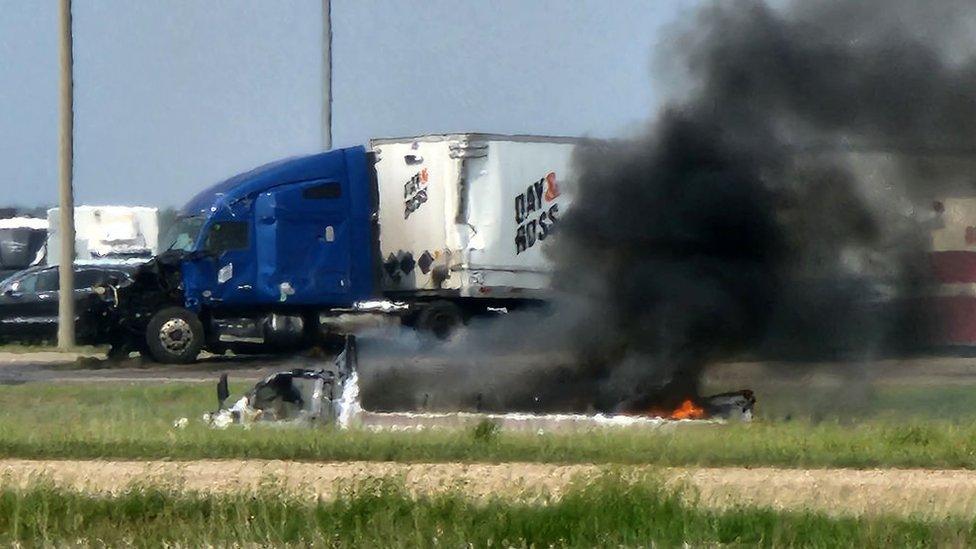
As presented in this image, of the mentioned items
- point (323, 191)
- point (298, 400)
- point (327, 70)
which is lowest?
point (298, 400)

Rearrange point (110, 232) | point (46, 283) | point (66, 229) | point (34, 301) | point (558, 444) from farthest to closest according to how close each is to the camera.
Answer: point (110, 232)
point (46, 283)
point (34, 301)
point (66, 229)
point (558, 444)

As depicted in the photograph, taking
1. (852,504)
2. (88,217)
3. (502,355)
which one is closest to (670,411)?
(502,355)

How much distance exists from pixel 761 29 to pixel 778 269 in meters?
2.39

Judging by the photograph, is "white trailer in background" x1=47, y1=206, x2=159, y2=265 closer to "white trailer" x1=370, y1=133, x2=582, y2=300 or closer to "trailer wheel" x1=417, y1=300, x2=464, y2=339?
"white trailer" x1=370, y1=133, x2=582, y2=300

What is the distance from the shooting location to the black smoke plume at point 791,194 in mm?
16406

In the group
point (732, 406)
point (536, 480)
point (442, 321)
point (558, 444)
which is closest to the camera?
point (536, 480)

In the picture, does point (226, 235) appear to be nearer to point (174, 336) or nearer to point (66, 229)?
point (174, 336)

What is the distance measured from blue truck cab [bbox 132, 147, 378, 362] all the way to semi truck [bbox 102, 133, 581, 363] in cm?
2

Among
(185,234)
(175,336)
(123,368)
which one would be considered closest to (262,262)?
(185,234)

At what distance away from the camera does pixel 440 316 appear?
1016 inches

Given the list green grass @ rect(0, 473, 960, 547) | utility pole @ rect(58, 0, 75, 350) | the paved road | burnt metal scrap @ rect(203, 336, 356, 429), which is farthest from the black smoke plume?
utility pole @ rect(58, 0, 75, 350)

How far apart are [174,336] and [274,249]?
2037 millimetres

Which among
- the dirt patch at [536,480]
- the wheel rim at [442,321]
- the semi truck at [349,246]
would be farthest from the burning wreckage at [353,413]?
the semi truck at [349,246]

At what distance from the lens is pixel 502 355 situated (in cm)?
1677
